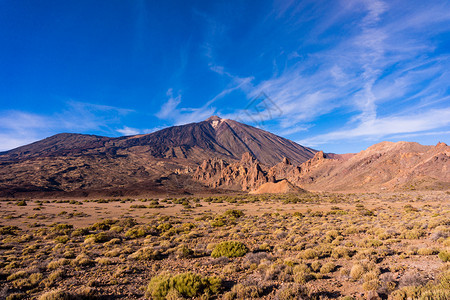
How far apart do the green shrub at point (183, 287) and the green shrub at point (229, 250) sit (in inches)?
170

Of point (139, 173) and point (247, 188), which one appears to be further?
point (139, 173)

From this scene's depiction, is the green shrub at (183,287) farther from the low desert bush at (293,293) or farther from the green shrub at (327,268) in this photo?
the green shrub at (327,268)

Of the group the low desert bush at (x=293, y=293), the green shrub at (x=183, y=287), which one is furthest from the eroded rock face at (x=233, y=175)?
the low desert bush at (x=293, y=293)

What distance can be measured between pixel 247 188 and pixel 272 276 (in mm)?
111376

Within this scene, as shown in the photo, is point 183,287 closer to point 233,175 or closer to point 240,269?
point 240,269

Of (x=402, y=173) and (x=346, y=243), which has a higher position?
(x=402, y=173)

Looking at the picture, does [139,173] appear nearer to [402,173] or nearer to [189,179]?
[189,179]

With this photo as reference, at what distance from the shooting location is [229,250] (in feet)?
39.7

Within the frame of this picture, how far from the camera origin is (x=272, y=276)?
831 centimetres

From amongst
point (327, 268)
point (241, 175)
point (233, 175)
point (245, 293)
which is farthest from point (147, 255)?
point (233, 175)

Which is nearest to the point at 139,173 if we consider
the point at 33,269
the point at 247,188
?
the point at 247,188

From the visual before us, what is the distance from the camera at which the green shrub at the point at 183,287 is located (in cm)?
712

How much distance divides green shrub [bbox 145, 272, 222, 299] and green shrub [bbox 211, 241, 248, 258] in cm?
431

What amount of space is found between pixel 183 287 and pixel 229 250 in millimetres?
5293
